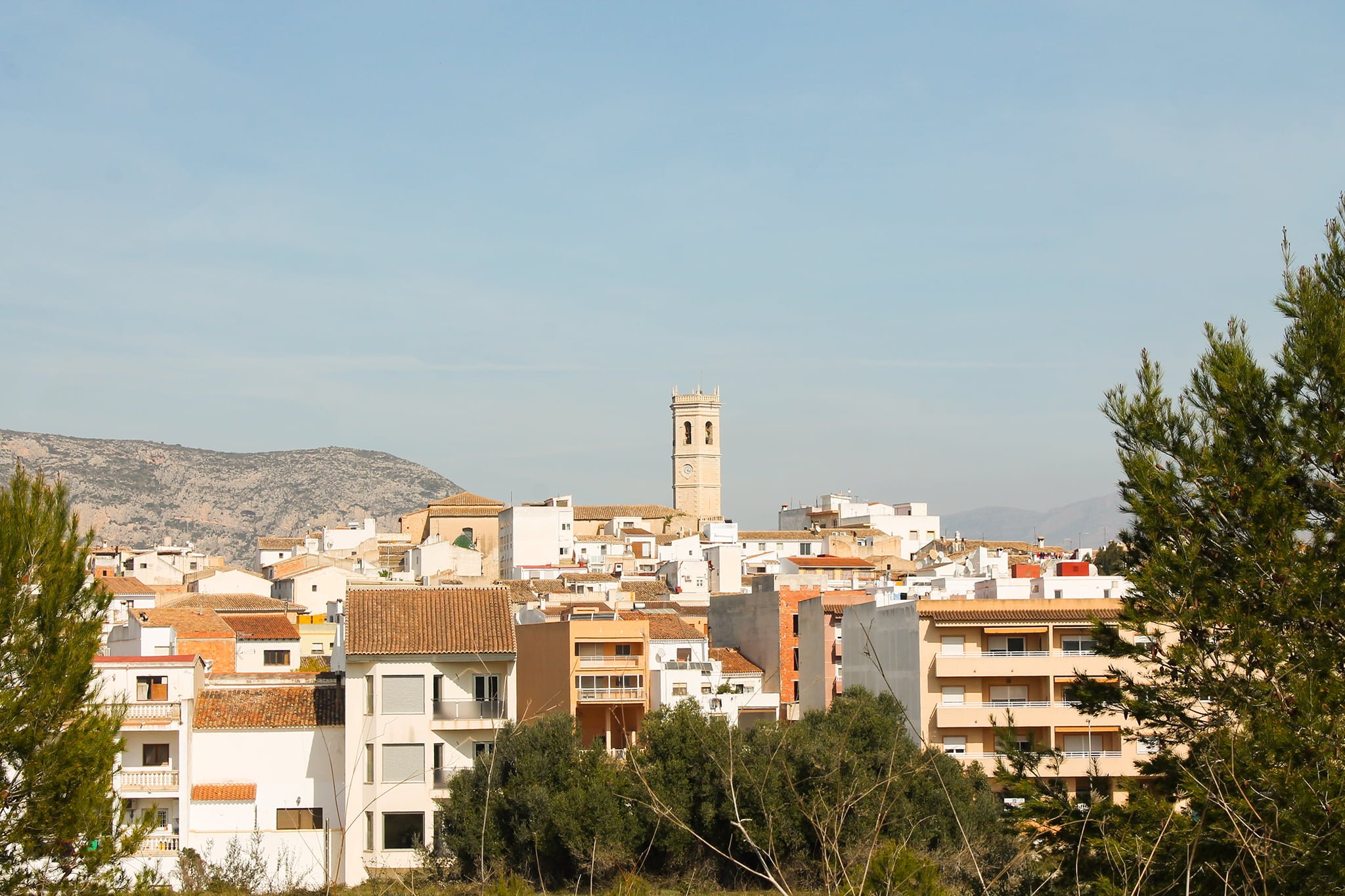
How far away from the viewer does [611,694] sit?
36.2 metres

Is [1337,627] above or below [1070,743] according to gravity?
above

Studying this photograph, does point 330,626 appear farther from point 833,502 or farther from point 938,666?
point 833,502

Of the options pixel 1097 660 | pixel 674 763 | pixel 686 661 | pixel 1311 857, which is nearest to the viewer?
pixel 1311 857

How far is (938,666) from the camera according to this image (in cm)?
3284

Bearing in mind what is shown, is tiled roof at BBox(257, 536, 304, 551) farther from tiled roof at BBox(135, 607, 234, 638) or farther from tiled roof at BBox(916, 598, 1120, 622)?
tiled roof at BBox(916, 598, 1120, 622)

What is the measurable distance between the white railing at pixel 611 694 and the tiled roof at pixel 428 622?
5825mm

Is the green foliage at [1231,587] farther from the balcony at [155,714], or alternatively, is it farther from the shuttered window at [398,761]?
the balcony at [155,714]

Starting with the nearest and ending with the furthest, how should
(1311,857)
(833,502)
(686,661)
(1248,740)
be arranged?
(1311,857) < (1248,740) < (686,661) < (833,502)

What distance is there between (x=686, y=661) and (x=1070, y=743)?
11.6 meters

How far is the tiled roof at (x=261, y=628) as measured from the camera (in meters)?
43.3

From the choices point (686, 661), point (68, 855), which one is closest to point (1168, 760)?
point (68, 855)

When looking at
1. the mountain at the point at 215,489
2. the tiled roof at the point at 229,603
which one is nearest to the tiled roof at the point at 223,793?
the tiled roof at the point at 229,603

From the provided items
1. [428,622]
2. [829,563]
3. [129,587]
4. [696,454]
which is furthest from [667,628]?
[696,454]

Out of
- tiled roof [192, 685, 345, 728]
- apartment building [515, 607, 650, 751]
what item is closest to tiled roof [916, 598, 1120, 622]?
apartment building [515, 607, 650, 751]
